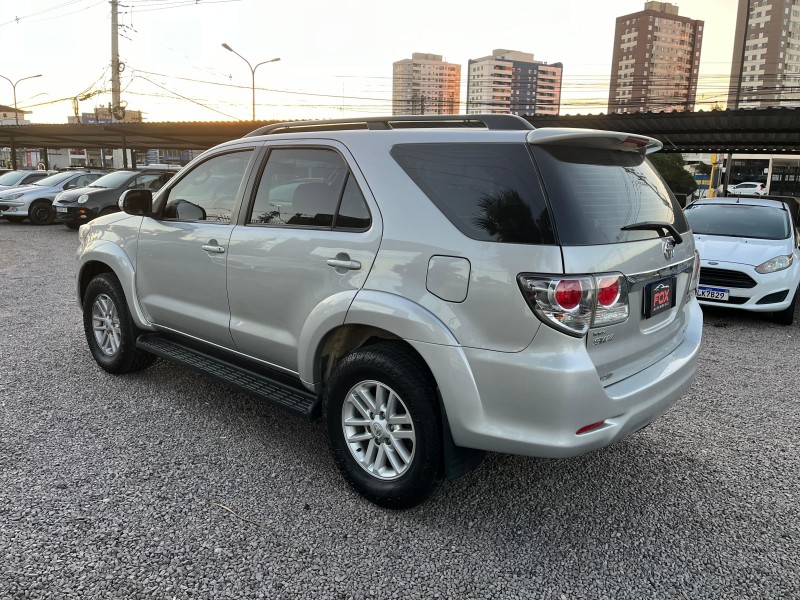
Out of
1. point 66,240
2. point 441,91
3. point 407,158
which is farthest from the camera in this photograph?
point 441,91

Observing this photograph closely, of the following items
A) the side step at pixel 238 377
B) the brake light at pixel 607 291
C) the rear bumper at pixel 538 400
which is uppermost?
the brake light at pixel 607 291

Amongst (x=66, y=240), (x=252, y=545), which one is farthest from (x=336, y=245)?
(x=66, y=240)

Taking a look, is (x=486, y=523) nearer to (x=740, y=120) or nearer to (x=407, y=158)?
(x=407, y=158)

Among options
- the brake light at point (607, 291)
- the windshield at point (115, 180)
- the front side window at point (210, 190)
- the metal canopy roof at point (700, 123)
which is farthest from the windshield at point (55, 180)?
the brake light at point (607, 291)

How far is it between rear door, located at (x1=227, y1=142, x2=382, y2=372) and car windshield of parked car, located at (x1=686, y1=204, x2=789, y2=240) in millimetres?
6221

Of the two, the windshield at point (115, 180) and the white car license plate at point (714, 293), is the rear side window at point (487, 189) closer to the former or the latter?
the white car license plate at point (714, 293)

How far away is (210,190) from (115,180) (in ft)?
44.9

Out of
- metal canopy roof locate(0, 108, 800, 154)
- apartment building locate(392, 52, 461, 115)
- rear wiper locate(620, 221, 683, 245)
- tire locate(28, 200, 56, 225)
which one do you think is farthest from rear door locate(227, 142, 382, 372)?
apartment building locate(392, 52, 461, 115)

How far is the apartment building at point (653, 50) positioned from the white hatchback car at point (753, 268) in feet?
287

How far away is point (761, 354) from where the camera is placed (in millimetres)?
6035

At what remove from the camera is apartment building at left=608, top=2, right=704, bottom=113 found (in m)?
93.3

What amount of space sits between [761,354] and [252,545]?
17.5 ft

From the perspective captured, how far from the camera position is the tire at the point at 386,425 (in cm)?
278

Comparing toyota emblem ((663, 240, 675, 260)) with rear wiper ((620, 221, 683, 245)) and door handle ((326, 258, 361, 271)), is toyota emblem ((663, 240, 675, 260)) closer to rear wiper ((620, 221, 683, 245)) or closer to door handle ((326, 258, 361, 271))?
rear wiper ((620, 221, 683, 245))
